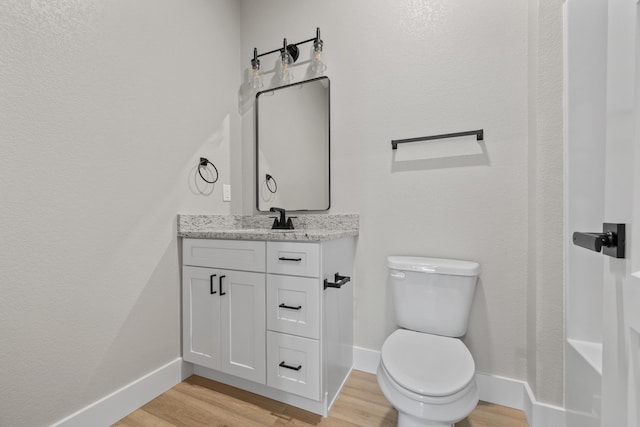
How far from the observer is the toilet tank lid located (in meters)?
1.31

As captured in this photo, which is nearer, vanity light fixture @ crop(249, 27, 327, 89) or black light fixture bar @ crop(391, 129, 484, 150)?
black light fixture bar @ crop(391, 129, 484, 150)

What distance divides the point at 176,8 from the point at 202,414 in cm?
219

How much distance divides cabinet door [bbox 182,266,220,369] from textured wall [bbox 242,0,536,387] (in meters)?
0.83

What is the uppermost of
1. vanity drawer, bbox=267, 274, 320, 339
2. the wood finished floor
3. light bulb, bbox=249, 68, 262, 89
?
light bulb, bbox=249, 68, 262, 89

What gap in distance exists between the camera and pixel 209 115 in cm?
182

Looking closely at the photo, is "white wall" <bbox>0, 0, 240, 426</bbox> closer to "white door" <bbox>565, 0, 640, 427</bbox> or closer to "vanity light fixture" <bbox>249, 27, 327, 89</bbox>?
"vanity light fixture" <bbox>249, 27, 327, 89</bbox>

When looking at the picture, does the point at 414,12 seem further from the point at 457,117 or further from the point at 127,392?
the point at 127,392

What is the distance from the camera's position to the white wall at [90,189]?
1028 mm

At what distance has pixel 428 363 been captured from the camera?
1079 mm

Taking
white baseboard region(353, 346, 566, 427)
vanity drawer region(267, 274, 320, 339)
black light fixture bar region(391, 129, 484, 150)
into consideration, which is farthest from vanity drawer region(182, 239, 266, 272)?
white baseboard region(353, 346, 566, 427)

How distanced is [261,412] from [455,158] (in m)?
1.63

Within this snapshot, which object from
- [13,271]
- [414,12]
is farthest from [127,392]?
[414,12]

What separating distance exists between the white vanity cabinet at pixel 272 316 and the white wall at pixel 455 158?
1.28 feet

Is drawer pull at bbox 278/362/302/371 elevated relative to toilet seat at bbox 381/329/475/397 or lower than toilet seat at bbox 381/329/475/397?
lower
